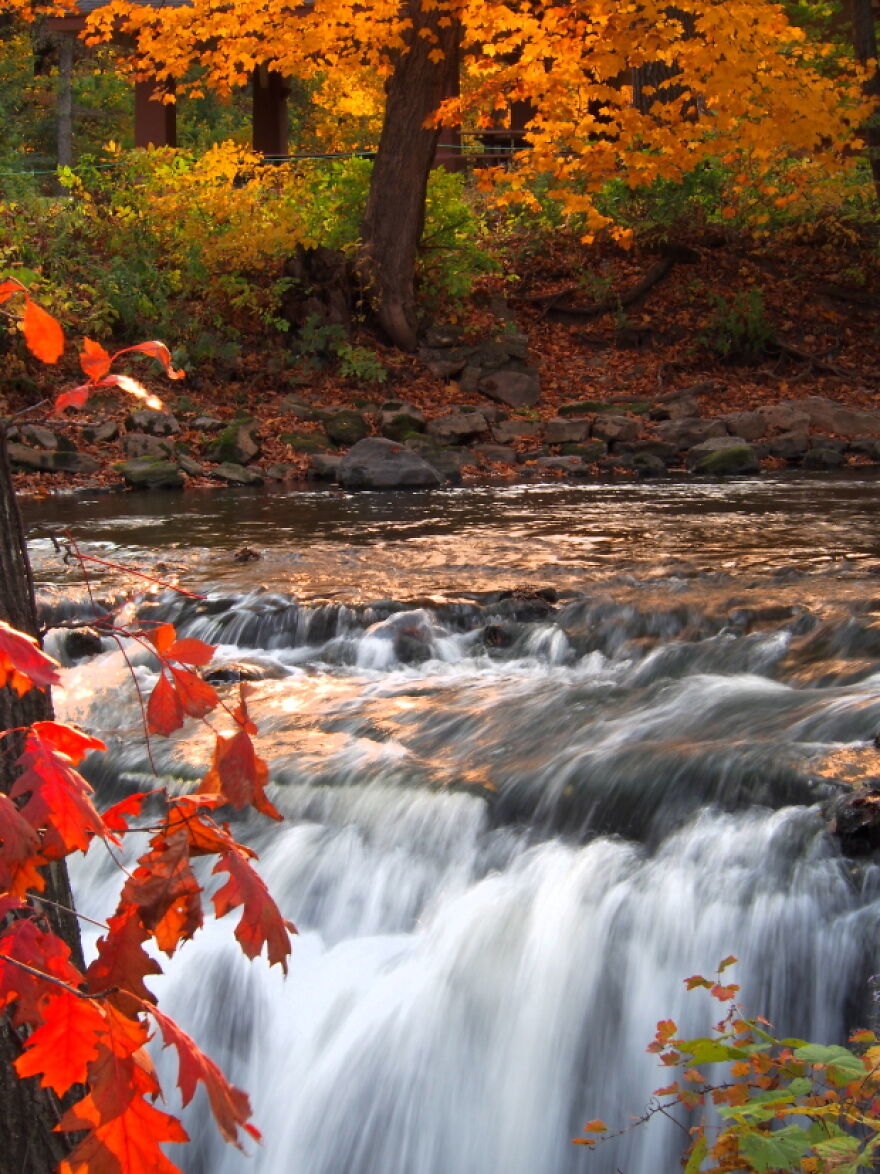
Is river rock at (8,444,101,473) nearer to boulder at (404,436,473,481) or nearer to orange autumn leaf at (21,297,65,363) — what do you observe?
boulder at (404,436,473,481)

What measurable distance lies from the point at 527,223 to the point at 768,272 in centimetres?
375

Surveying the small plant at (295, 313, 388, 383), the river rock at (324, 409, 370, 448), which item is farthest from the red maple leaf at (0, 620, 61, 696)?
the small plant at (295, 313, 388, 383)

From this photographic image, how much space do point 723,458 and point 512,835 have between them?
9.79 m

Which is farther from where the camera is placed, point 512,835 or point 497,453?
point 497,453

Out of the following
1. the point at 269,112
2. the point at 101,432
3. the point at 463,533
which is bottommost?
the point at 463,533

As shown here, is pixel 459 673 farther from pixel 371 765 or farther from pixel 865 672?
pixel 865 672

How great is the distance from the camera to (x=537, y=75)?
1405 cm

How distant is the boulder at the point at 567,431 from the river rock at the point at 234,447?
3248 millimetres

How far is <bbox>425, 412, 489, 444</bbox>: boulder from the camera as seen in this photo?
588 inches

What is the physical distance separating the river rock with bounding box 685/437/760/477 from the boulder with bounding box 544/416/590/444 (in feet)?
4.00

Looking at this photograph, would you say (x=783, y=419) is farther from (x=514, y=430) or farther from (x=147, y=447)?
(x=147, y=447)

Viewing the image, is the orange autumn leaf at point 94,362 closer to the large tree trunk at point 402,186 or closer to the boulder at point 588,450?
the boulder at point 588,450

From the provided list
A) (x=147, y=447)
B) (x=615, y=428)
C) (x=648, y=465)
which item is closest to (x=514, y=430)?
(x=615, y=428)

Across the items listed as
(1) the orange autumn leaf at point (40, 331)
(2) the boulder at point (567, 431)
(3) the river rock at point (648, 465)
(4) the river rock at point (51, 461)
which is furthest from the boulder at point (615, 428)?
(1) the orange autumn leaf at point (40, 331)
